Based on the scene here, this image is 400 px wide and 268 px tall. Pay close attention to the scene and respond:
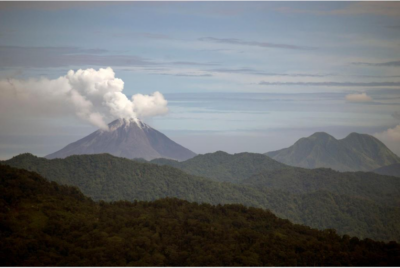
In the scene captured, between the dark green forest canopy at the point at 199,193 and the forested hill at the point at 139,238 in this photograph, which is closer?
the forested hill at the point at 139,238

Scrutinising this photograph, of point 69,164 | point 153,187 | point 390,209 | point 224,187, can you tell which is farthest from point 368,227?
point 69,164

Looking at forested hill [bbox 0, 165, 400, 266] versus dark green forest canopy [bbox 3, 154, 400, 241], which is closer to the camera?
forested hill [bbox 0, 165, 400, 266]

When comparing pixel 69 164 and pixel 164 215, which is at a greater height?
pixel 69 164

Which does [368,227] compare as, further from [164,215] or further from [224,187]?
[164,215]
